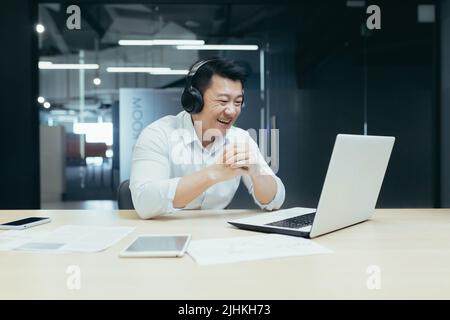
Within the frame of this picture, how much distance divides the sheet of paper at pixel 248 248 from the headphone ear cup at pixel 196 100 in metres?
0.85

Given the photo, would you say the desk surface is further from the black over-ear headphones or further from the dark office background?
the dark office background

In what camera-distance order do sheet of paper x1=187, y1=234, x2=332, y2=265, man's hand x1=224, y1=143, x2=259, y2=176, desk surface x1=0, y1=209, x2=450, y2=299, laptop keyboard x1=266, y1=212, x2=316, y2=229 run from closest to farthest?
desk surface x1=0, y1=209, x2=450, y2=299
sheet of paper x1=187, y1=234, x2=332, y2=265
laptop keyboard x1=266, y1=212, x2=316, y2=229
man's hand x1=224, y1=143, x2=259, y2=176

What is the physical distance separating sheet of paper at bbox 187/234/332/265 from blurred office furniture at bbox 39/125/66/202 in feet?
9.89

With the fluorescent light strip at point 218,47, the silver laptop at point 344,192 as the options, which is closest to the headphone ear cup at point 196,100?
the silver laptop at point 344,192

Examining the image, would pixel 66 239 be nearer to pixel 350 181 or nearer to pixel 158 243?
pixel 158 243

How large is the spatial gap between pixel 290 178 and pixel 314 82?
36.9 inches

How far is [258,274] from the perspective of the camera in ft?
2.31

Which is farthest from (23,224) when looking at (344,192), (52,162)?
(52,162)

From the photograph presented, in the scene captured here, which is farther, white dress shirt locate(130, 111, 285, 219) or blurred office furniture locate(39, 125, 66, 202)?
blurred office furniture locate(39, 125, 66, 202)

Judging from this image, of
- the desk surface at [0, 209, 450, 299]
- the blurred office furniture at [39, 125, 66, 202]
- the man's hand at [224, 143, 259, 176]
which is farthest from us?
the blurred office furniture at [39, 125, 66, 202]

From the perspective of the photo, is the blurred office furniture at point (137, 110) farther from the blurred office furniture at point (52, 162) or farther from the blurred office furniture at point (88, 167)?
the blurred office furniture at point (52, 162)

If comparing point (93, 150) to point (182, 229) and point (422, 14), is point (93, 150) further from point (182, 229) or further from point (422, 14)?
point (422, 14)

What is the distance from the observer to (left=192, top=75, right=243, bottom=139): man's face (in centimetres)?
172

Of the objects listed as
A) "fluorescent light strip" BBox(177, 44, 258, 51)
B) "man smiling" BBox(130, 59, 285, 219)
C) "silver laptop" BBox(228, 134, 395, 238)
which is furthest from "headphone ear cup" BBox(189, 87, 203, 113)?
"fluorescent light strip" BBox(177, 44, 258, 51)
